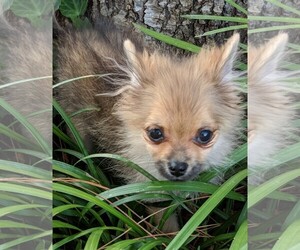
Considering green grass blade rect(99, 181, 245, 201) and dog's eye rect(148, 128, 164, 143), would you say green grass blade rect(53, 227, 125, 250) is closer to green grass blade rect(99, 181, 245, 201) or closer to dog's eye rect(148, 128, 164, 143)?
green grass blade rect(99, 181, 245, 201)

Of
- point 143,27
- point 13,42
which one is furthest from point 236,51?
point 13,42

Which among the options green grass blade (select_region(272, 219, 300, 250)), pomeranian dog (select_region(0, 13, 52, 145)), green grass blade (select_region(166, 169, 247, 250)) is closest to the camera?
green grass blade (select_region(272, 219, 300, 250))

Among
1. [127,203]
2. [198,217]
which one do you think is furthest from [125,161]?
[198,217]

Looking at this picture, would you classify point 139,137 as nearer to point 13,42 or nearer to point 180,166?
point 180,166

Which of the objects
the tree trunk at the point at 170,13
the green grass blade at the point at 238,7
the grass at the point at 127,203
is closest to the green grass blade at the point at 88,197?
the grass at the point at 127,203

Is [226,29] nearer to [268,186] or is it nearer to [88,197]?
[268,186]

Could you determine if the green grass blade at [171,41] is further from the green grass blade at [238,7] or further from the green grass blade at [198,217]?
the green grass blade at [198,217]

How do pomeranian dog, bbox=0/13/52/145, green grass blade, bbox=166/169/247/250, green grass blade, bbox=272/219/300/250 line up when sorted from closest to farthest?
1. green grass blade, bbox=272/219/300/250
2. green grass blade, bbox=166/169/247/250
3. pomeranian dog, bbox=0/13/52/145

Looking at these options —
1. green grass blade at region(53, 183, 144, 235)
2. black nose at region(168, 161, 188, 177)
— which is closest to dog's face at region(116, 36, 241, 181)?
black nose at region(168, 161, 188, 177)
